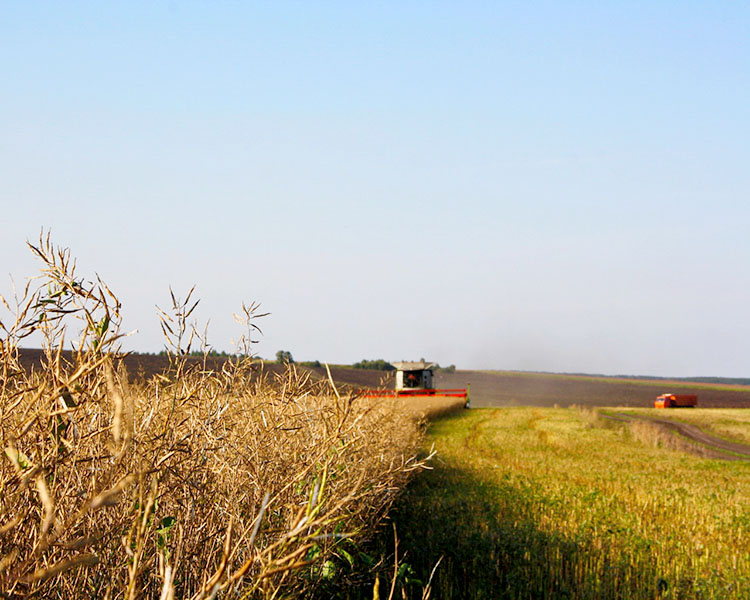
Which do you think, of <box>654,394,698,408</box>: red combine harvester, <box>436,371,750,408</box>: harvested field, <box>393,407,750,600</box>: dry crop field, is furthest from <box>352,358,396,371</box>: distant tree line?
<box>393,407,750,600</box>: dry crop field

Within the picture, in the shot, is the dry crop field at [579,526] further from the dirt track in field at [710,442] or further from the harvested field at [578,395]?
the harvested field at [578,395]

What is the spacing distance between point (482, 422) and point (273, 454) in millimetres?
28925

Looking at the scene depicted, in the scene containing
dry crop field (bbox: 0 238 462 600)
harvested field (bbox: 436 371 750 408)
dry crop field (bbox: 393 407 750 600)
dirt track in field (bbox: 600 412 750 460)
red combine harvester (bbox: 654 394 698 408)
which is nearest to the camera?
dry crop field (bbox: 0 238 462 600)

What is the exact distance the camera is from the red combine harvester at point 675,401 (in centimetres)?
4994

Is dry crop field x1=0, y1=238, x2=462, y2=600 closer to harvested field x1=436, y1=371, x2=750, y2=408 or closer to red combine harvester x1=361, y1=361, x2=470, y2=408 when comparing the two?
red combine harvester x1=361, y1=361, x2=470, y2=408

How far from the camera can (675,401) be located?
166 ft

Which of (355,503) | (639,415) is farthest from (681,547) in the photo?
(639,415)

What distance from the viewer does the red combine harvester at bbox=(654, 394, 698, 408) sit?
49938mm

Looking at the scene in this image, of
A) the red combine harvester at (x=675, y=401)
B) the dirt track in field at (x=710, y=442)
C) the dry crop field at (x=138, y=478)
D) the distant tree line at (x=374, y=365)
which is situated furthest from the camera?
the distant tree line at (x=374, y=365)

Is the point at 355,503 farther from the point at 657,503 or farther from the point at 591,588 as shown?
the point at 657,503

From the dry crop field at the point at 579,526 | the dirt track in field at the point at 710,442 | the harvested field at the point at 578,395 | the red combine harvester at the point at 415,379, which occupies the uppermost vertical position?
the red combine harvester at the point at 415,379

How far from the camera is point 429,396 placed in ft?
119

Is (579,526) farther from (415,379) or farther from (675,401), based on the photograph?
(675,401)

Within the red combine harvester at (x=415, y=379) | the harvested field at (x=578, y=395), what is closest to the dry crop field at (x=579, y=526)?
the red combine harvester at (x=415, y=379)
